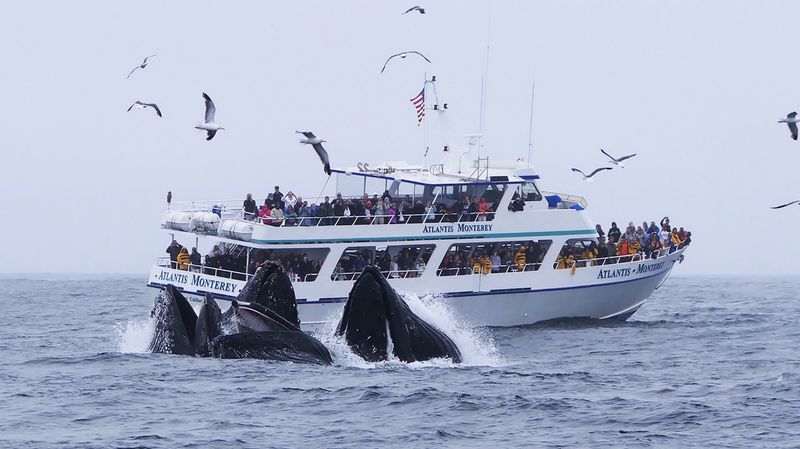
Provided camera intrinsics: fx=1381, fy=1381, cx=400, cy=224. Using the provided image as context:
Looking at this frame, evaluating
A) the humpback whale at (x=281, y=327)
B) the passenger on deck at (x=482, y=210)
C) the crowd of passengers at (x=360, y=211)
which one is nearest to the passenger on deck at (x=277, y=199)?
the crowd of passengers at (x=360, y=211)

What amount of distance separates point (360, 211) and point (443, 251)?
3.09 meters

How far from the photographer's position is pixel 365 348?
2958cm

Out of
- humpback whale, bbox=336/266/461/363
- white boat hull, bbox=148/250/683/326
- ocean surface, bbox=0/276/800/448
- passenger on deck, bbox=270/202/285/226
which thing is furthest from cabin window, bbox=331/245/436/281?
humpback whale, bbox=336/266/461/363

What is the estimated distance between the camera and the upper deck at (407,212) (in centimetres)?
4419

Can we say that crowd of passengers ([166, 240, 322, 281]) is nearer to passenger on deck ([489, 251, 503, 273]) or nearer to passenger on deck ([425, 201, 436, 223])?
passenger on deck ([425, 201, 436, 223])

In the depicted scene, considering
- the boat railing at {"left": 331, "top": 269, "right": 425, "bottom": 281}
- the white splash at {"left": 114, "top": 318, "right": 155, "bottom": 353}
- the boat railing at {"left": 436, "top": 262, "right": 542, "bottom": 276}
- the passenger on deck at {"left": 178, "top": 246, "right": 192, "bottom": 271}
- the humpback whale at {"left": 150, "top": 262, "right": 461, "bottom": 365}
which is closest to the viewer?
the humpback whale at {"left": 150, "top": 262, "right": 461, "bottom": 365}

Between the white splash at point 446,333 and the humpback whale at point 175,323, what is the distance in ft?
9.90

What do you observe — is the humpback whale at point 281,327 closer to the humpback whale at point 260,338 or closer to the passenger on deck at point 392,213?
the humpback whale at point 260,338

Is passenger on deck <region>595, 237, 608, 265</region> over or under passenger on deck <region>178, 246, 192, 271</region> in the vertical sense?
over

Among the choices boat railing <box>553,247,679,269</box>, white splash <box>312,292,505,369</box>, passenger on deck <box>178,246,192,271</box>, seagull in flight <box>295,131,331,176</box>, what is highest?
seagull in flight <box>295,131,331,176</box>

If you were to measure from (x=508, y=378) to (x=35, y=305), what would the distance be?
32152 millimetres

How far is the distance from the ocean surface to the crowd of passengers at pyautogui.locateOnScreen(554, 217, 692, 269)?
672 cm

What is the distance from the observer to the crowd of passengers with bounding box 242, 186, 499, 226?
44312 mm

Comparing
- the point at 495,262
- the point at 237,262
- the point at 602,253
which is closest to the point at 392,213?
the point at 495,262
